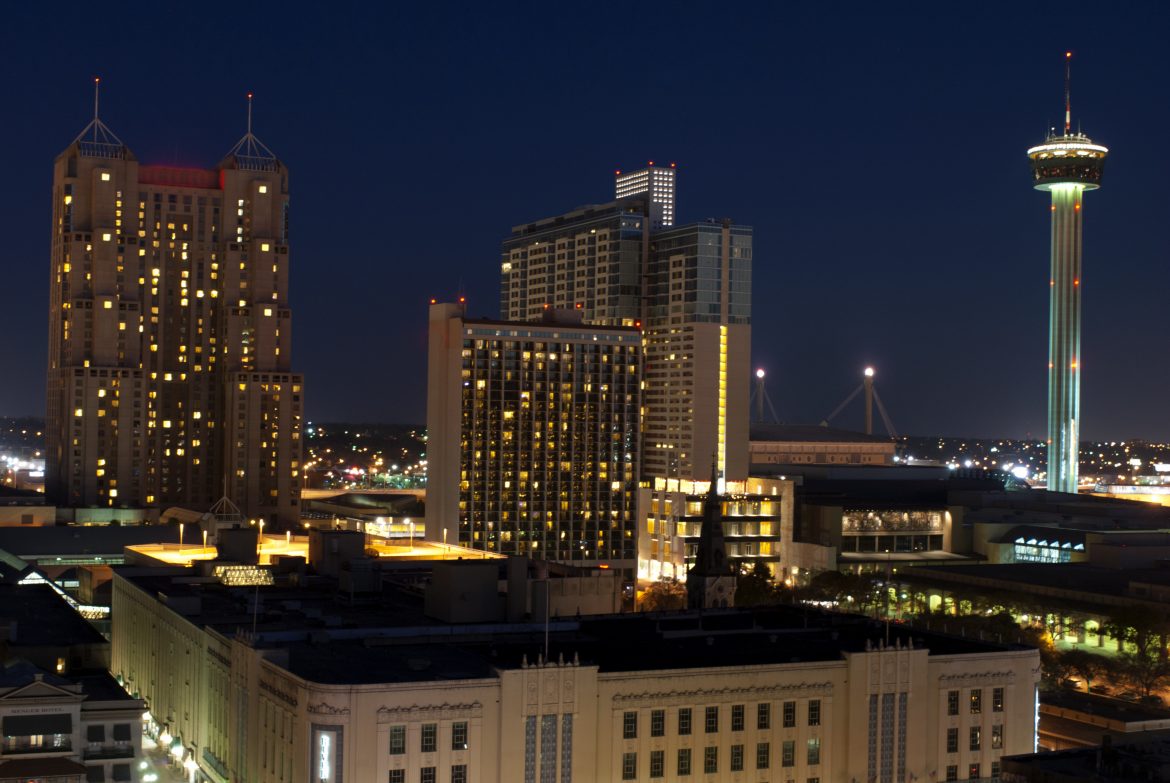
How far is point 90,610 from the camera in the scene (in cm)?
16888

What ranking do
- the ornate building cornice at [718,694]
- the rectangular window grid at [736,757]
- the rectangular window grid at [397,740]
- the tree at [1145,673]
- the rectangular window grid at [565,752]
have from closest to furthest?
1. the rectangular window grid at [397,740]
2. the rectangular window grid at [565,752]
3. the ornate building cornice at [718,694]
4. the rectangular window grid at [736,757]
5. the tree at [1145,673]

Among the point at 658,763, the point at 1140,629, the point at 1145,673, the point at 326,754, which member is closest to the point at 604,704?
the point at 658,763

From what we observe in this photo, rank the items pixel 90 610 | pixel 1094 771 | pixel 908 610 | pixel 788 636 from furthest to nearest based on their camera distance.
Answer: pixel 908 610 < pixel 90 610 < pixel 788 636 < pixel 1094 771

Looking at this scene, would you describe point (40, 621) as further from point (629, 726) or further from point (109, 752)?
point (629, 726)

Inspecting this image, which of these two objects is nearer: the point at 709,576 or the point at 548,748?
the point at 548,748

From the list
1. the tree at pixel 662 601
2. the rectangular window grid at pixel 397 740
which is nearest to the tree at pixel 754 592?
the tree at pixel 662 601

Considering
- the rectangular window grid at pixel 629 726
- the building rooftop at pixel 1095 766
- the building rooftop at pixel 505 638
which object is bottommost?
the rectangular window grid at pixel 629 726

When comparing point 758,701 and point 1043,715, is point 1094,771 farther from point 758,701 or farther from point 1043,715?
point 1043,715

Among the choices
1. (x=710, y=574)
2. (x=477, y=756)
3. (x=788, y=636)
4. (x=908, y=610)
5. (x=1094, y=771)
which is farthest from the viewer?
(x=908, y=610)

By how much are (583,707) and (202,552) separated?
392 feet

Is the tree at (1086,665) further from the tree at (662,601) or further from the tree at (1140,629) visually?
the tree at (662,601)

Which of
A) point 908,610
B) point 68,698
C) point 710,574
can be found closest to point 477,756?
point 68,698

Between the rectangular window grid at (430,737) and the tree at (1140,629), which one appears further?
the tree at (1140,629)

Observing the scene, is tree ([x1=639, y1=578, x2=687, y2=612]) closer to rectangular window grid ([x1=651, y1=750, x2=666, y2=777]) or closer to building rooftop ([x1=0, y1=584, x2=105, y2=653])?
building rooftop ([x1=0, y1=584, x2=105, y2=653])
